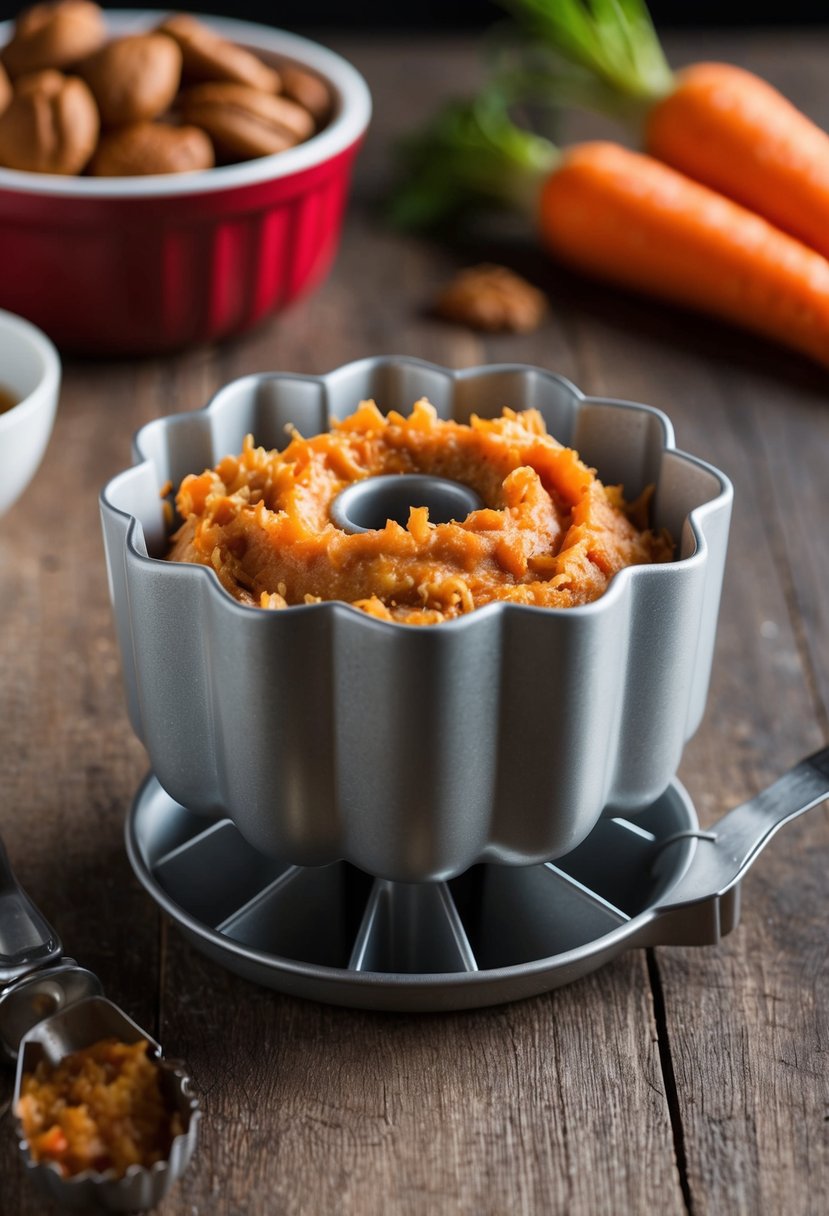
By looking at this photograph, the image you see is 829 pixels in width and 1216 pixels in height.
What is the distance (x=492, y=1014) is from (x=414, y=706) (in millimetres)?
261

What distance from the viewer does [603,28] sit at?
2090mm

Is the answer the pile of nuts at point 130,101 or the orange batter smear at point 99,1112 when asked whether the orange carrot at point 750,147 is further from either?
the orange batter smear at point 99,1112

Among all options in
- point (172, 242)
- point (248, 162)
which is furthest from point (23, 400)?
point (248, 162)

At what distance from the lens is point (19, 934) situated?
923 mm

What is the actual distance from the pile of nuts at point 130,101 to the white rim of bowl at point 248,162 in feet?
0.07

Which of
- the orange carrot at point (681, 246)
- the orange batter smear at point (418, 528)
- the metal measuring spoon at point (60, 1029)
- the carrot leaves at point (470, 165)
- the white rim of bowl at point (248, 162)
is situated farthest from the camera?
the carrot leaves at point (470, 165)

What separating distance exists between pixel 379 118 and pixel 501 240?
406 mm

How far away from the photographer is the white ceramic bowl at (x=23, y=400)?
1336 mm

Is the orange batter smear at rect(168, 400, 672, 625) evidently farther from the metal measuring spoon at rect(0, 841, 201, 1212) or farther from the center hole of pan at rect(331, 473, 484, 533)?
the metal measuring spoon at rect(0, 841, 201, 1212)

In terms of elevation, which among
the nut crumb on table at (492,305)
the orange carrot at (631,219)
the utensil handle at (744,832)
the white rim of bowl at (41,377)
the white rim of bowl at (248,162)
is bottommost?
the nut crumb on table at (492,305)

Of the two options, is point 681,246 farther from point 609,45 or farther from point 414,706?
point 414,706

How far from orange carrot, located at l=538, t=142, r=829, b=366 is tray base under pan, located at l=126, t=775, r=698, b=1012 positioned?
989mm

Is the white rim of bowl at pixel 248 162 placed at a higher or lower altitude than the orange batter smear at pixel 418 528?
lower

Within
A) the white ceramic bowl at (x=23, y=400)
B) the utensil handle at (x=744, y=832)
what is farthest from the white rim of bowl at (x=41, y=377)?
the utensil handle at (x=744, y=832)
